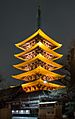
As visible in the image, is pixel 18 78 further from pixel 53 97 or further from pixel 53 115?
pixel 53 115

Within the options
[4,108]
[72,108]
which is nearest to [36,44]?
[72,108]

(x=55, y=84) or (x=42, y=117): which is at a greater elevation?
(x=55, y=84)

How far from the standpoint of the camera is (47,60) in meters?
54.0

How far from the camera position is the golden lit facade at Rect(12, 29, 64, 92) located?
51500mm

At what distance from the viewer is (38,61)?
54500 millimetres

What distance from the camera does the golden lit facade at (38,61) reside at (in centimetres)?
5150

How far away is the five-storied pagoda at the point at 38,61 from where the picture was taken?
5150cm

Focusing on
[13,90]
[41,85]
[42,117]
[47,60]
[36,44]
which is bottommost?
[42,117]

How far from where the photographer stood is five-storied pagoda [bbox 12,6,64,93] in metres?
51.5

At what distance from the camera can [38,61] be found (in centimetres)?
5450

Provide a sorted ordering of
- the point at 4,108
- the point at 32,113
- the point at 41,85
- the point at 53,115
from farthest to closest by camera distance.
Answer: the point at 41,85
the point at 32,113
the point at 53,115
the point at 4,108

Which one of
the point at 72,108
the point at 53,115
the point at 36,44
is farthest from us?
the point at 36,44

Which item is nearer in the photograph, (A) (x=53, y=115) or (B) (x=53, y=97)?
(A) (x=53, y=115)

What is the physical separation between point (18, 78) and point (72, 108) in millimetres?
34546
